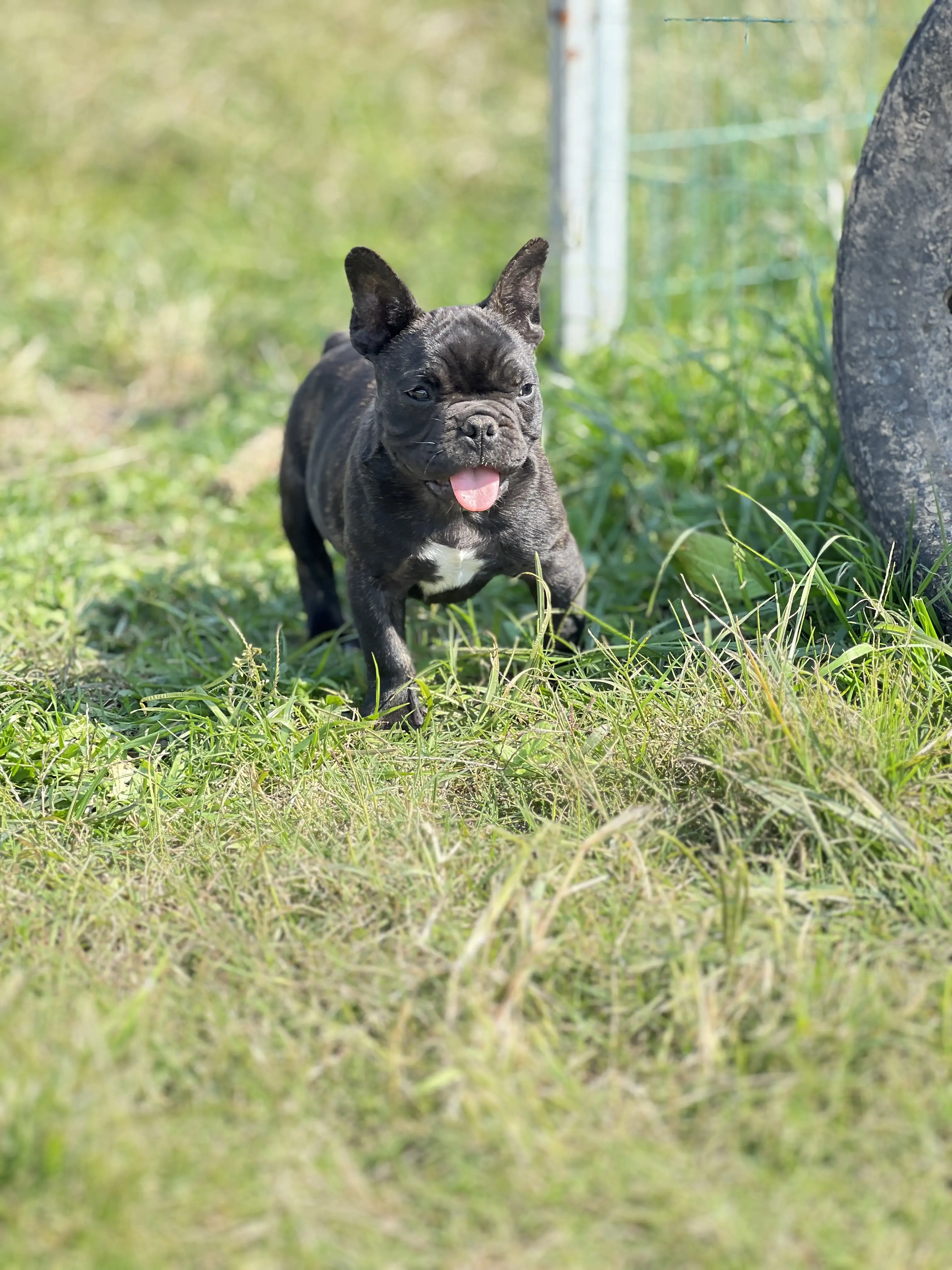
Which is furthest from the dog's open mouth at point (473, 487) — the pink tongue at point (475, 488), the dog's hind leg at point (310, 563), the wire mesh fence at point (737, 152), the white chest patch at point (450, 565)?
the wire mesh fence at point (737, 152)

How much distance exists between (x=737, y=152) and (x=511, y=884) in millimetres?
5284

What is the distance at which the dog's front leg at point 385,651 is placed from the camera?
364cm

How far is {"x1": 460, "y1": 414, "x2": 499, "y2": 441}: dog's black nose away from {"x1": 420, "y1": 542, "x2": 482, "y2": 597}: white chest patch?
14.0 inches

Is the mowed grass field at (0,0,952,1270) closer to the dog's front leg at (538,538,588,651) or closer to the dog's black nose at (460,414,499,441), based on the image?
the dog's front leg at (538,538,588,651)

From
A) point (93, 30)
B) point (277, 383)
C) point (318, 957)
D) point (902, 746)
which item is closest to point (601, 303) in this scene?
point (277, 383)

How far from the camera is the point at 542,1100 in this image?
2.39m

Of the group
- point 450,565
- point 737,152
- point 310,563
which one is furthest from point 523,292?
point 737,152

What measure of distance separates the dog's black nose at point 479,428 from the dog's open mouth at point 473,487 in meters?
0.09

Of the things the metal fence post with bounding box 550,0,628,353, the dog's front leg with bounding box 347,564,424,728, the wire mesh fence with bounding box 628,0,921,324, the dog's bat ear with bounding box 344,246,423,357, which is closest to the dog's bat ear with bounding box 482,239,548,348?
the dog's bat ear with bounding box 344,246,423,357

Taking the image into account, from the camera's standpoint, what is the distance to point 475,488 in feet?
11.3

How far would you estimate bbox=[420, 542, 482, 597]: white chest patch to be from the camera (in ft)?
11.8

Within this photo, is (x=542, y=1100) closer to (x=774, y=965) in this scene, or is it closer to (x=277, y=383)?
(x=774, y=965)

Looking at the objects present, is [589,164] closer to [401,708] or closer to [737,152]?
[737,152]

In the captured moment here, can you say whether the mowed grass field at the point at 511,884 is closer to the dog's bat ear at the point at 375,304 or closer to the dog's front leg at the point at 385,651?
the dog's front leg at the point at 385,651
